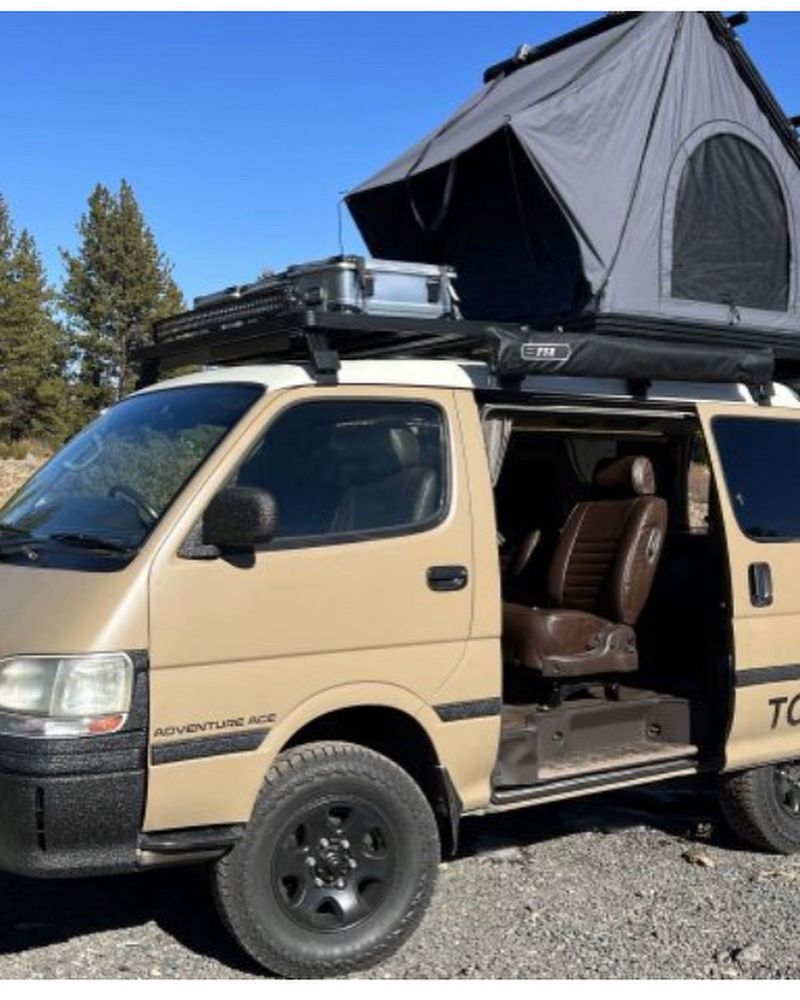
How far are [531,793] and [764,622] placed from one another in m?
1.47

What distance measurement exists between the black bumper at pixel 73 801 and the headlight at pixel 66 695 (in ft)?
0.11

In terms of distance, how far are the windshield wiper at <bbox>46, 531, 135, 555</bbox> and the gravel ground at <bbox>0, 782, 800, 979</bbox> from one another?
1463mm

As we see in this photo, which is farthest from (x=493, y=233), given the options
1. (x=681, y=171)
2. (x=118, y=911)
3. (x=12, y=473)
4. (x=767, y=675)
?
(x=12, y=473)

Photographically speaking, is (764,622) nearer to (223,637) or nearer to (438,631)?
(438,631)

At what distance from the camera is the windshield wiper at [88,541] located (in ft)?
13.3

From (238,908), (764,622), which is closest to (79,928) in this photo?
(238,908)

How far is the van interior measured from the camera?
212 inches

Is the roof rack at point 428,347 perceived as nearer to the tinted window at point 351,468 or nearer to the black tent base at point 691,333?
the black tent base at point 691,333

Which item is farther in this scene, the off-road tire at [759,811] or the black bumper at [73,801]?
the off-road tire at [759,811]

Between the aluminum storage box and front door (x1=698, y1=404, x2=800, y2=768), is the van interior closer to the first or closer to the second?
front door (x1=698, y1=404, x2=800, y2=768)

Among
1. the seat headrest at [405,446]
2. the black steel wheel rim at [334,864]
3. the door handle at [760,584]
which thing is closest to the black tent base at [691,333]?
the door handle at [760,584]

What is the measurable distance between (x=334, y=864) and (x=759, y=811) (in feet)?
7.92

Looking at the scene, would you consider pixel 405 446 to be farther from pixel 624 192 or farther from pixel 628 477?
pixel 624 192

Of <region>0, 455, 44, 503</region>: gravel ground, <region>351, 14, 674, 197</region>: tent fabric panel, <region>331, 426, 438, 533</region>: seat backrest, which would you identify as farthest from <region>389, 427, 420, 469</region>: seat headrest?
<region>0, 455, 44, 503</region>: gravel ground
